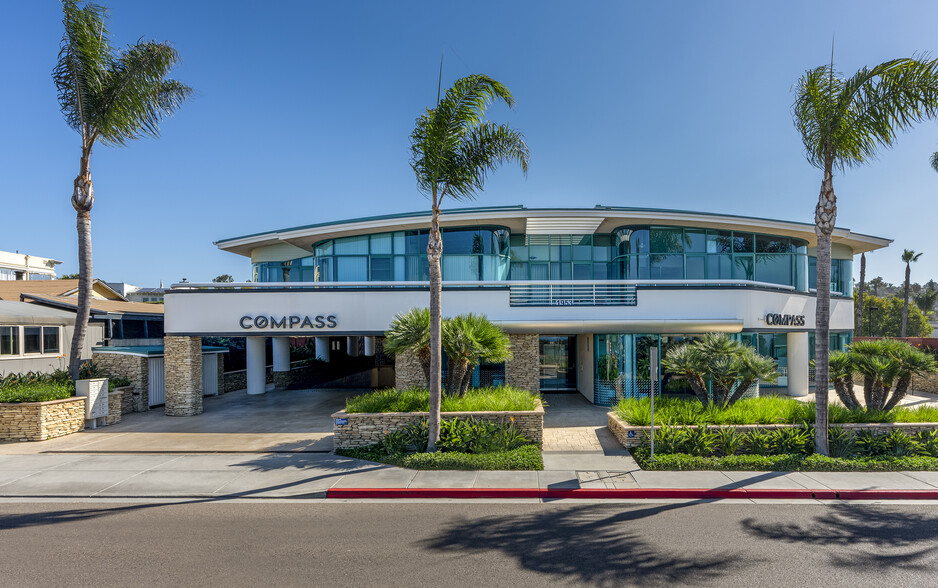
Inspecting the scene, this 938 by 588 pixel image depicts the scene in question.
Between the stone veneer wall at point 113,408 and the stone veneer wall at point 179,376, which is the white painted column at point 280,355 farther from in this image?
the stone veneer wall at point 113,408

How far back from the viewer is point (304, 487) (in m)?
9.51

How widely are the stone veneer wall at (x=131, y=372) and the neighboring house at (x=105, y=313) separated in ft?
13.9

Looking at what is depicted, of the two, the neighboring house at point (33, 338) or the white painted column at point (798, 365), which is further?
the white painted column at point (798, 365)

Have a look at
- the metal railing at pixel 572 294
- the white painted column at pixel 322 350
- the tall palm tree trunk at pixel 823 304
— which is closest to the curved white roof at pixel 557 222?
the metal railing at pixel 572 294

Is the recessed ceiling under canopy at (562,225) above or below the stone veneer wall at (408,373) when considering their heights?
above

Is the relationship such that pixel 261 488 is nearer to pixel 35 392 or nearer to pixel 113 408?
pixel 35 392

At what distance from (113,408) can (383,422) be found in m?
10.3

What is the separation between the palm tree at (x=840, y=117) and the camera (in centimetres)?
1042

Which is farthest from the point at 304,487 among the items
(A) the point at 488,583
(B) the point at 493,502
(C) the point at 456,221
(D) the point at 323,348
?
(D) the point at 323,348

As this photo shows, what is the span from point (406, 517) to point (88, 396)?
1270 centimetres

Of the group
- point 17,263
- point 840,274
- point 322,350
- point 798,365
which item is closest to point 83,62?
point 322,350

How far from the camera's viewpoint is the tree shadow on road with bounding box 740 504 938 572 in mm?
6430

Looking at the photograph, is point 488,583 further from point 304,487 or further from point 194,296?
point 194,296

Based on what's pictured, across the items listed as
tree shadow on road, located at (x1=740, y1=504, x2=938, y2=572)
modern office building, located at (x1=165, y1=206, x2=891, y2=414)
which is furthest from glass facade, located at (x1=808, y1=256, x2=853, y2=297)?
tree shadow on road, located at (x1=740, y1=504, x2=938, y2=572)
